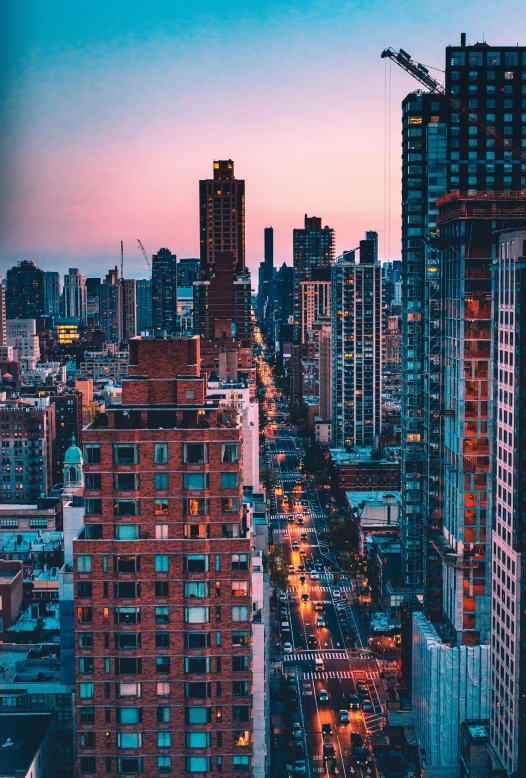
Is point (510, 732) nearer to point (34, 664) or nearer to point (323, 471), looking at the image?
point (34, 664)

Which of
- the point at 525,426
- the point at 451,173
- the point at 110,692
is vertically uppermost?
the point at 451,173

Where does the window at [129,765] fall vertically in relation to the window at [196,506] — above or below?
below

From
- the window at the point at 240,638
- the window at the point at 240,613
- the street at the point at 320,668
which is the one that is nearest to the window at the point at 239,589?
the window at the point at 240,613

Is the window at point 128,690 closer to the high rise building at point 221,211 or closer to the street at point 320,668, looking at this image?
the street at point 320,668

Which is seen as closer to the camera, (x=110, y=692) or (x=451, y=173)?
(x=110, y=692)

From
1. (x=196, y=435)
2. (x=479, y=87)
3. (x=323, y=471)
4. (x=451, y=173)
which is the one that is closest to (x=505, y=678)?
(x=196, y=435)

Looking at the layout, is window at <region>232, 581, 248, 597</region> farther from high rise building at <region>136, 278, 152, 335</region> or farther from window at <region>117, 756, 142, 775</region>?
high rise building at <region>136, 278, 152, 335</region>
